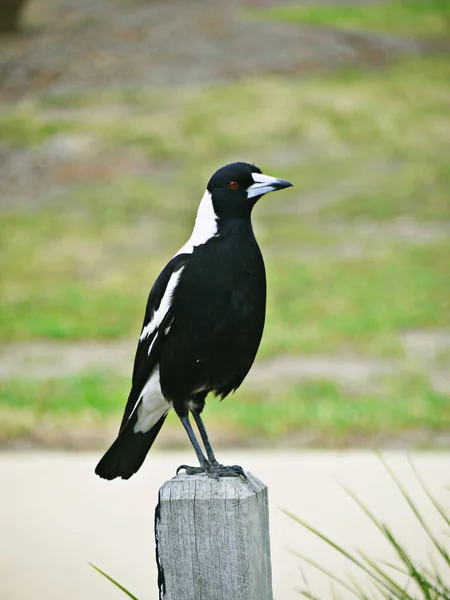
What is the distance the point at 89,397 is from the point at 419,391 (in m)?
2.24

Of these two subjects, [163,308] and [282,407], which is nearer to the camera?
[163,308]

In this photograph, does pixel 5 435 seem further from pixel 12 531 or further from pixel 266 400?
pixel 12 531

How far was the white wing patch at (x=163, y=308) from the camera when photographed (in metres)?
2.44

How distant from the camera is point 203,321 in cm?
241

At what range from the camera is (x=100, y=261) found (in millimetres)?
10344

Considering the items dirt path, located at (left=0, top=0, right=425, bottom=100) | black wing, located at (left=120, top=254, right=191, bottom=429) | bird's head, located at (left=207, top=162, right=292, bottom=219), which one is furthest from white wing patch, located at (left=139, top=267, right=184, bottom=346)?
dirt path, located at (left=0, top=0, right=425, bottom=100)

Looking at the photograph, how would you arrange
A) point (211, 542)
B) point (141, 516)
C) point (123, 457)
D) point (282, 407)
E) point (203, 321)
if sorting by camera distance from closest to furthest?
point (211, 542), point (203, 321), point (123, 457), point (141, 516), point (282, 407)

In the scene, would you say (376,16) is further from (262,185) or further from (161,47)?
(262,185)

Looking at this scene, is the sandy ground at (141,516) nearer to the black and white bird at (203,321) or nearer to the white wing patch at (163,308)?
the black and white bird at (203,321)

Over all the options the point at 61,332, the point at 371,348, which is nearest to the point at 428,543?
the point at 371,348

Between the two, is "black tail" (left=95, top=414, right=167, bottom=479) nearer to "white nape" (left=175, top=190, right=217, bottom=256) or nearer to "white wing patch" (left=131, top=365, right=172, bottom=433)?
"white wing patch" (left=131, top=365, right=172, bottom=433)

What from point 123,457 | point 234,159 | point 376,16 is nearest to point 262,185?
point 123,457

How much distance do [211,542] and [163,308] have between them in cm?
71

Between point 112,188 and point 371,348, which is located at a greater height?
point 112,188
